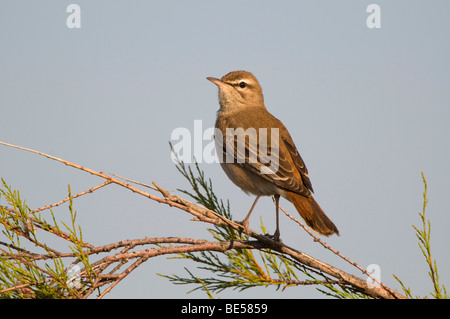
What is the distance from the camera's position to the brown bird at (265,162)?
205 inches

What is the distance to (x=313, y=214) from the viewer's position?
5086mm

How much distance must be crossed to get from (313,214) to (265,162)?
892 mm

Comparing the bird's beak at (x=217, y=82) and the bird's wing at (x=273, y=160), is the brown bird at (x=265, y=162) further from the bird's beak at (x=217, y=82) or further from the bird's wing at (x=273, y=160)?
the bird's beak at (x=217, y=82)

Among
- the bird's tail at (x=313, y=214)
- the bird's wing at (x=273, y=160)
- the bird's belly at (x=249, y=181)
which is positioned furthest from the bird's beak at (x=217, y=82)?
the bird's tail at (x=313, y=214)

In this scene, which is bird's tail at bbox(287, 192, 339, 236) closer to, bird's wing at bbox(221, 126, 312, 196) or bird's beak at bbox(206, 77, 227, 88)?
bird's wing at bbox(221, 126, 312, 196)

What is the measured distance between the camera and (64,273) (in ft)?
10.1

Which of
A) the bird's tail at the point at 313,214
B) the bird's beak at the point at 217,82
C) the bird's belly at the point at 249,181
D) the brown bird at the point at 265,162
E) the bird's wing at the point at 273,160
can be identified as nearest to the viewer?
the bird's tail at the point at 313,214

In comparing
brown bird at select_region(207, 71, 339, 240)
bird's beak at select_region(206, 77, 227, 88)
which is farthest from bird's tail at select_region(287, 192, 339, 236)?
bird's beak at select_region(206, 77, 227, 88)

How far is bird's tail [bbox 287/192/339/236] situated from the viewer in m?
4.95

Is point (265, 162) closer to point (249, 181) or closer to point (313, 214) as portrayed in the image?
point (249, 181)

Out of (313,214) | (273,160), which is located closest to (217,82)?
(273,160)
